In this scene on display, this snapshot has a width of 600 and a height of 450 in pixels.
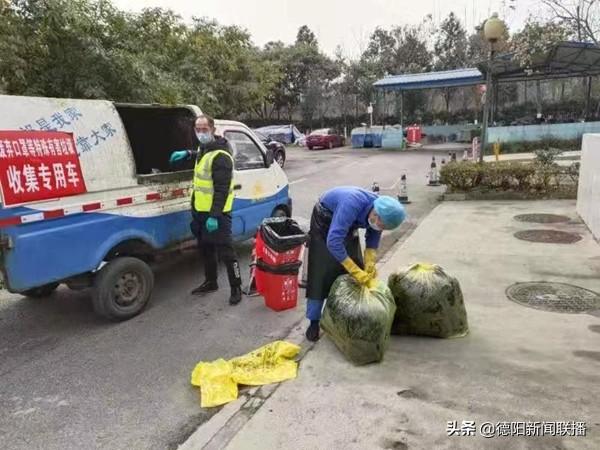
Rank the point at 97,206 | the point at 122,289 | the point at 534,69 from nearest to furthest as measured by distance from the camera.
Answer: the point at 97,206, the point at 122,289, the point at 534,69

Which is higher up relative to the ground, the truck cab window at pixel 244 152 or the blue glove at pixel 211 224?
the truck cab window at pixel 244 152

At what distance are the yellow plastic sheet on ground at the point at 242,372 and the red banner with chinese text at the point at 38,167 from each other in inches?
75.0

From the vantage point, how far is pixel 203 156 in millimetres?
5133

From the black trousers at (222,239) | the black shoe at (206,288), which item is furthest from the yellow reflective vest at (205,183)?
the black shoe at (206,288)

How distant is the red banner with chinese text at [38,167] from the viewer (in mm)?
3820

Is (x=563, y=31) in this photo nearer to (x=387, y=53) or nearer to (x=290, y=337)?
(x=290, y=337)

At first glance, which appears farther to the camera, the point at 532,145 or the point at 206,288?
the point at 532,145

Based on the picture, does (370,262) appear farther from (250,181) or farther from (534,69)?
(534,69)

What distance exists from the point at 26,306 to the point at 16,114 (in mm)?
2274

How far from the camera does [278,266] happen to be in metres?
4.86

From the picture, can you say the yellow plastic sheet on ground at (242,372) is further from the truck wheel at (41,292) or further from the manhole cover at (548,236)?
the manhole cover at (548,236)

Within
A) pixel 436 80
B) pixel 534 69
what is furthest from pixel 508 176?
pixel 436 80

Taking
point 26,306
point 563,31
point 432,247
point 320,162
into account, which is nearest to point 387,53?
point 320,162

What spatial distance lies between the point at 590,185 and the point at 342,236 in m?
5.59
